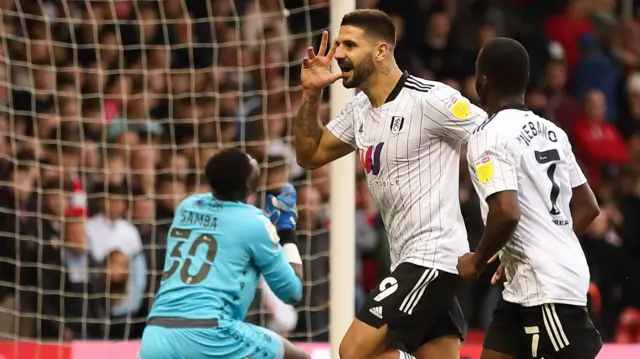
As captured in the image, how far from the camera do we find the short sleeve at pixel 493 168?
4656 mm

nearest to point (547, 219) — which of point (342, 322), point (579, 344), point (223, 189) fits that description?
point (579, 344)

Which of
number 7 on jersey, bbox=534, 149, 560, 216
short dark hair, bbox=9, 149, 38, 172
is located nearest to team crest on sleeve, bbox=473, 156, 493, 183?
number 7 on jersey, bbox=534, 149, 560, 216

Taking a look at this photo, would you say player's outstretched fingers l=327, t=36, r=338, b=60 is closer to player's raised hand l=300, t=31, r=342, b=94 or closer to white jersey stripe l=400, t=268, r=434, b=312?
player's raised hand l=300, t=31, r=342, b=94

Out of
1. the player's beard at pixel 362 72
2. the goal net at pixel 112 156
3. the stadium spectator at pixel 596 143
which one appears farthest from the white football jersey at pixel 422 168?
the stadium spectator at pixel 596 143

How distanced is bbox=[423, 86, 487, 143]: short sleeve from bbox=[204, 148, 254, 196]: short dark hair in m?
0.84

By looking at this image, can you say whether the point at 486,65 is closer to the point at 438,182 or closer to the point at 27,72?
the point at 438,182

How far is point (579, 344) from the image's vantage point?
4750 millimetres

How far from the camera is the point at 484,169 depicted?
471cm

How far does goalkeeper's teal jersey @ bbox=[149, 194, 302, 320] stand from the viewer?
A: 215 inches

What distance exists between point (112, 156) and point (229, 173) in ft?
12.9

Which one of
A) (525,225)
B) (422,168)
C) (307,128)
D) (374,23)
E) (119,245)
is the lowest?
(119,245)

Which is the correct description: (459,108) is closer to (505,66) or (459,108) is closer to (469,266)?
(505,66)

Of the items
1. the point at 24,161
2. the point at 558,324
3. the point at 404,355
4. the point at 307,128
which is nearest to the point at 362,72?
the point at 307,128

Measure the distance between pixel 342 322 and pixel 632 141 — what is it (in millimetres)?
5900
